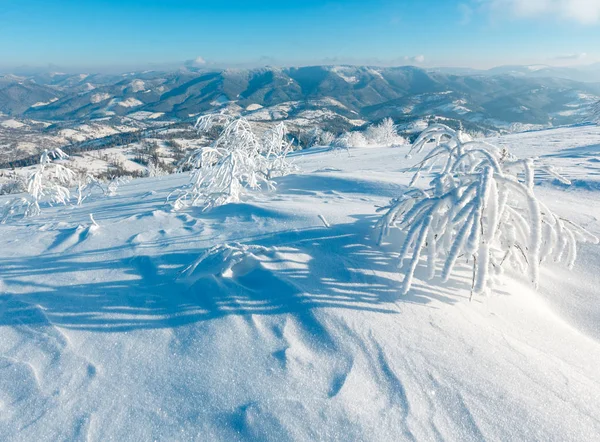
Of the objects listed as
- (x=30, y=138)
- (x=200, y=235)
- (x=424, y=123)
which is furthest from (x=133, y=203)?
(x=30, y=138)

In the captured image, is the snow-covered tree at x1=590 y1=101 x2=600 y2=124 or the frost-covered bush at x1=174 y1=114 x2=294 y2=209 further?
the snow-covered tree at x1=590 y1=101 x2=600 y2=124

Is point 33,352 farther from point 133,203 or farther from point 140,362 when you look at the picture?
point 133,203

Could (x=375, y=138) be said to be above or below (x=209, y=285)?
below

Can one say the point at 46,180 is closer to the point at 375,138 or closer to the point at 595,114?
the point at 595,114

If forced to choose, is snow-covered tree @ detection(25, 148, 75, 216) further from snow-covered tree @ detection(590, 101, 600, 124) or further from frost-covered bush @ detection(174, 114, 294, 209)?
snow-covered tree @ detection(590, 101, 600, 124)

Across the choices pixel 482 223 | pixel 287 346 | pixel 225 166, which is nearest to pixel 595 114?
pixel 225 166

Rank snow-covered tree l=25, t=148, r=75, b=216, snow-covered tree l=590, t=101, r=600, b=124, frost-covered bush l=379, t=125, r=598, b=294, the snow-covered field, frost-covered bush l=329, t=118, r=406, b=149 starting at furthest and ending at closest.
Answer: frost-covered bush l=329, t=118, r=406, b=149 < snow-covered tree l=590, t=101, r=600, b=124 < snow-covered tree l=25, t=148, r=75, b=216 < frost-covered bush l=379, t=125, r=598, b=294 < the snow-covered field

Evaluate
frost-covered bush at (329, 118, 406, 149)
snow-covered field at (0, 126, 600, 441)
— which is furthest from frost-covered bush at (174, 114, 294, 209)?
frost-covered bush at (329, 118, 406, 149)
